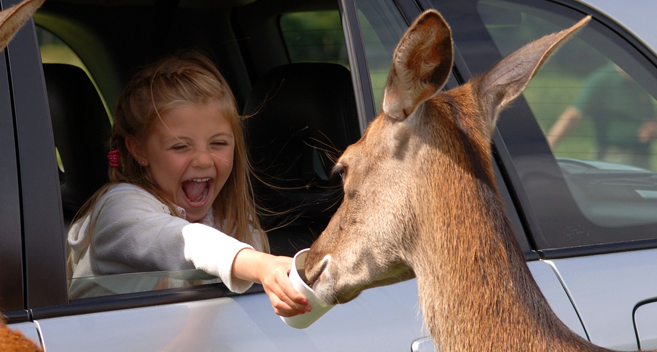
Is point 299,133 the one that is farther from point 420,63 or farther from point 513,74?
point 420,63

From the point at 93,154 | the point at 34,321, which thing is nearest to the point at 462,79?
the point at 34,321

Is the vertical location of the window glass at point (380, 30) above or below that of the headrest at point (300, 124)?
above

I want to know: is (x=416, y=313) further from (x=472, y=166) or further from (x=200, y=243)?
(x=200, y=243)

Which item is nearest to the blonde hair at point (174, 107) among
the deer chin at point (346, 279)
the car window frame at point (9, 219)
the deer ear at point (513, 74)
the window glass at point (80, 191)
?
the window glass at point (80, 191)

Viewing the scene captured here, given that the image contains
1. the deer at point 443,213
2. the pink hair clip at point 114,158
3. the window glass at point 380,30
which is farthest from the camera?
the pink hair clip at point 114,158

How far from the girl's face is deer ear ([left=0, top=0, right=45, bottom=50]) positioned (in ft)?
3.84

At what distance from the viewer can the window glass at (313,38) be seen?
150 inches

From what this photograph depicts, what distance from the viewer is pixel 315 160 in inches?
138

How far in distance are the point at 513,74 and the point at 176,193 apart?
1525mm

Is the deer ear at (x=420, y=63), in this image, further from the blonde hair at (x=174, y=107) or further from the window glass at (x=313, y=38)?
the window glass at (x=313, y=38)

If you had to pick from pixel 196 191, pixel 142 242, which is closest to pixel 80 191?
pixel 196 191

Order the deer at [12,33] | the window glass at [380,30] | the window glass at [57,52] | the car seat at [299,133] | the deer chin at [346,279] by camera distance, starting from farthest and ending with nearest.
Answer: the window glass at [57,52]
the car seat at [299,133]
the window glass at [380,30]
the deer chin at [346,279]
the deer at [12,33]

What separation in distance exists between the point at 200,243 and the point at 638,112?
5.92ft

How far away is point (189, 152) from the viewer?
102 inches
